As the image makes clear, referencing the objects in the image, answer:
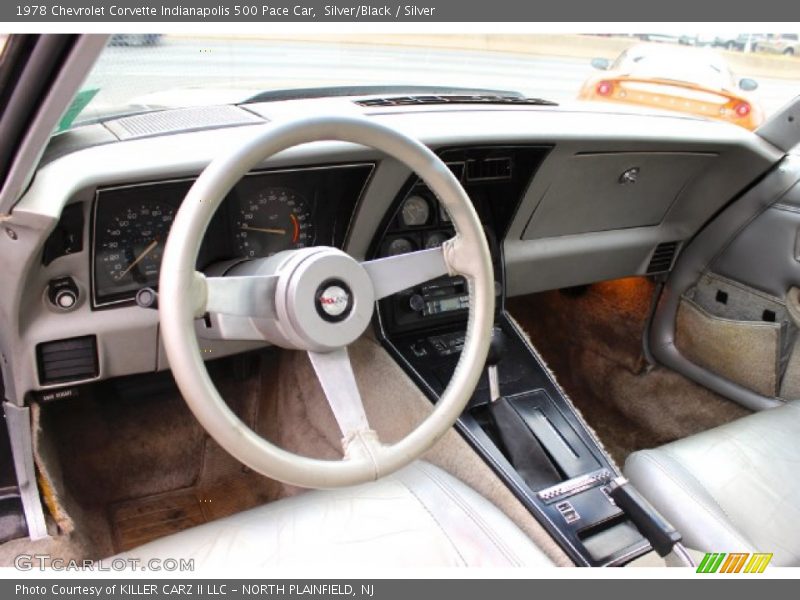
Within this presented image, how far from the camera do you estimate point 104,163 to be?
56.6 inches

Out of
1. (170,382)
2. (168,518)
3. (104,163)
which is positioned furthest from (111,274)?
(168,518)

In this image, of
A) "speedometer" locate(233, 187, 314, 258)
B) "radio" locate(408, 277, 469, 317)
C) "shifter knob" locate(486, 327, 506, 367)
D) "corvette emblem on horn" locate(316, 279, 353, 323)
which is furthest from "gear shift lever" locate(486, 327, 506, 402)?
"corvette emblem on horn" locate(316, 279, 353, 323)

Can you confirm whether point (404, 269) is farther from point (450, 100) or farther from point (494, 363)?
point (450, 100)

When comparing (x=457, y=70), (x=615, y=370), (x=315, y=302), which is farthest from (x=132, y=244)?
(x=615, y=370)

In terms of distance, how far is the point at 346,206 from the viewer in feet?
6.01

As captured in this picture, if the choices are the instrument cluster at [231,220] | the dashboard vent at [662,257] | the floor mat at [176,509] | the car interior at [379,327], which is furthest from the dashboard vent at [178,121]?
the dashboard vent at [662,257]

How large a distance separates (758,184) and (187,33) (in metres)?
1.78

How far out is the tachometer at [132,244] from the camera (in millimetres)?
1591

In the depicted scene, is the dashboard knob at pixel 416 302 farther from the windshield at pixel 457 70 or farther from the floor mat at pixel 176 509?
the floor mat at pixel 176 509

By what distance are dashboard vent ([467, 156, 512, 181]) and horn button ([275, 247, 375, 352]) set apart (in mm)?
807

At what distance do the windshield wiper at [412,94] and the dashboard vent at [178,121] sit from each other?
16 cm

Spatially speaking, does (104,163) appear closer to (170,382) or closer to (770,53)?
(170,382)

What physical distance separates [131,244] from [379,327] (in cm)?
68

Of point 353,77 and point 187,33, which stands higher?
point 187,33
